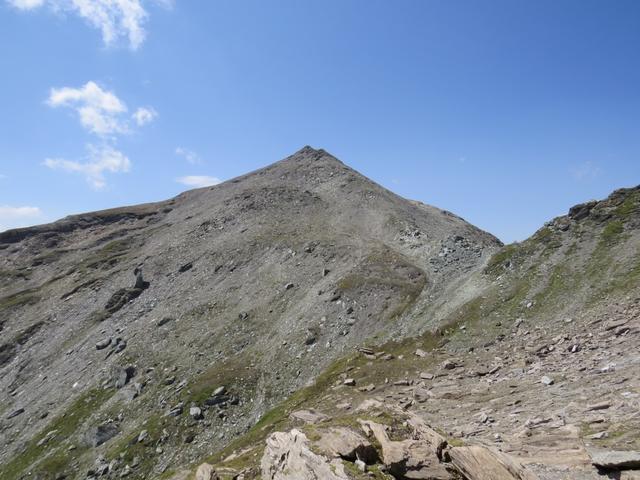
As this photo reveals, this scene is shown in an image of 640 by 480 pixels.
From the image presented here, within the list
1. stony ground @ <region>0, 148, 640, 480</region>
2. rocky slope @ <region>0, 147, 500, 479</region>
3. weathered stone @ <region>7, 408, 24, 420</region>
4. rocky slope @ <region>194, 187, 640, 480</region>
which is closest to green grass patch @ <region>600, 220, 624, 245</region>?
rocky slope @ <region>194, 187, 640, 480</region>

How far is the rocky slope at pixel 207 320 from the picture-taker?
47281 millimetres

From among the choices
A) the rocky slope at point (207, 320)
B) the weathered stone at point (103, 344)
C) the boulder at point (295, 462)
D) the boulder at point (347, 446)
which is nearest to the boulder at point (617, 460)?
the boulder at point (347, 446)

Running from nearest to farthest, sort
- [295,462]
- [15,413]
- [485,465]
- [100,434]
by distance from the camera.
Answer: [485,465], [295,462], [100,434], [15,413]

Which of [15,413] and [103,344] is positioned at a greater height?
[103,344]

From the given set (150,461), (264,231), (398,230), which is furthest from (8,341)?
(398,230)

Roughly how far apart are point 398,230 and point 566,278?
4089 cm

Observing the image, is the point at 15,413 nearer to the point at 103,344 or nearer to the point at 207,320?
the point at 103,344

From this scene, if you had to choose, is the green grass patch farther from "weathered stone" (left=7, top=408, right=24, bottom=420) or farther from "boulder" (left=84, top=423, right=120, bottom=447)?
"weathered stone" (left=7, top=408, right=24, bottom=420)

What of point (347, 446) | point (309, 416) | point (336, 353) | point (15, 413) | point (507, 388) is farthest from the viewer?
point (15, 413)

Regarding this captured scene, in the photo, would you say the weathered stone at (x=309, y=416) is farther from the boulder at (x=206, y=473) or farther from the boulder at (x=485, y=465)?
the boulder at (x=485, y=465)

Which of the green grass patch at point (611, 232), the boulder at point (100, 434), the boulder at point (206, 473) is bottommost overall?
the boulder at point (100, 434)

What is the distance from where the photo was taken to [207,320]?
6644 cm

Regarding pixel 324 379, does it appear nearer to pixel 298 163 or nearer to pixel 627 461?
pixel 627 461

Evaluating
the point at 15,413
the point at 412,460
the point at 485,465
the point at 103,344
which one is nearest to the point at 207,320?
the point at 103,344
